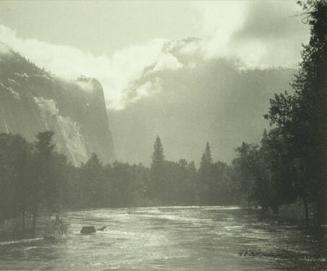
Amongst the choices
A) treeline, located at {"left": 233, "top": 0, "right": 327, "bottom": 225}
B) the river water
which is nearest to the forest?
treeline, located at {"left": 233, "top": 0, "right": 327, "bottom": 225}

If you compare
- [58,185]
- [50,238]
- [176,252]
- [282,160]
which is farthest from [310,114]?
[58,185]

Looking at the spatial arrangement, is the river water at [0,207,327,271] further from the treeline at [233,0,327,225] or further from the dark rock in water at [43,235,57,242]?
the treeline at [233,0,327,225]

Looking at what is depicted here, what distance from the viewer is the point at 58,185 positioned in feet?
221

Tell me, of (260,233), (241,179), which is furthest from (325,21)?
(241,179)

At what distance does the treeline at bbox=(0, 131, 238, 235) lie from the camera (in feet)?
202

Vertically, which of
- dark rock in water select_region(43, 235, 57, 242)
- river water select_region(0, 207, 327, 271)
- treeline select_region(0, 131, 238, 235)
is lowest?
river water select_region(0, 207, 327, 271)

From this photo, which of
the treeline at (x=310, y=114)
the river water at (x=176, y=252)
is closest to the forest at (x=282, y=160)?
the treeline at (x=310, y=114)

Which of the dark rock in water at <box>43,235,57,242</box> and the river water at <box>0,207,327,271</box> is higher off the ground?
the dark rock in water at <box>43,235,57,242</box>

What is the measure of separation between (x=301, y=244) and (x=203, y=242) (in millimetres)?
8893

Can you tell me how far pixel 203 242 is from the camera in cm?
4641

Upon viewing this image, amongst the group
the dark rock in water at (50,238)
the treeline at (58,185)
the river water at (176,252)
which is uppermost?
the treeline at (58,185)

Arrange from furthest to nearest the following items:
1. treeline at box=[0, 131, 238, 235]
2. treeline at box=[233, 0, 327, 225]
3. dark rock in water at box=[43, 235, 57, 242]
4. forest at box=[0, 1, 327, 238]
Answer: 1. treeline at box=[0, 131, 238, 235]
2. dark rock in water at box=[43, 235, 57, 242]
3. forest at box=[0, 1, 327, 238]
4. treeline at box=[233, 0, 327, 225]

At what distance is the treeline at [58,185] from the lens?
202 ft

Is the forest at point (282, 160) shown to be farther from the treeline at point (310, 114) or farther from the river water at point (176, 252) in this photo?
the river water at point (176, 252)
